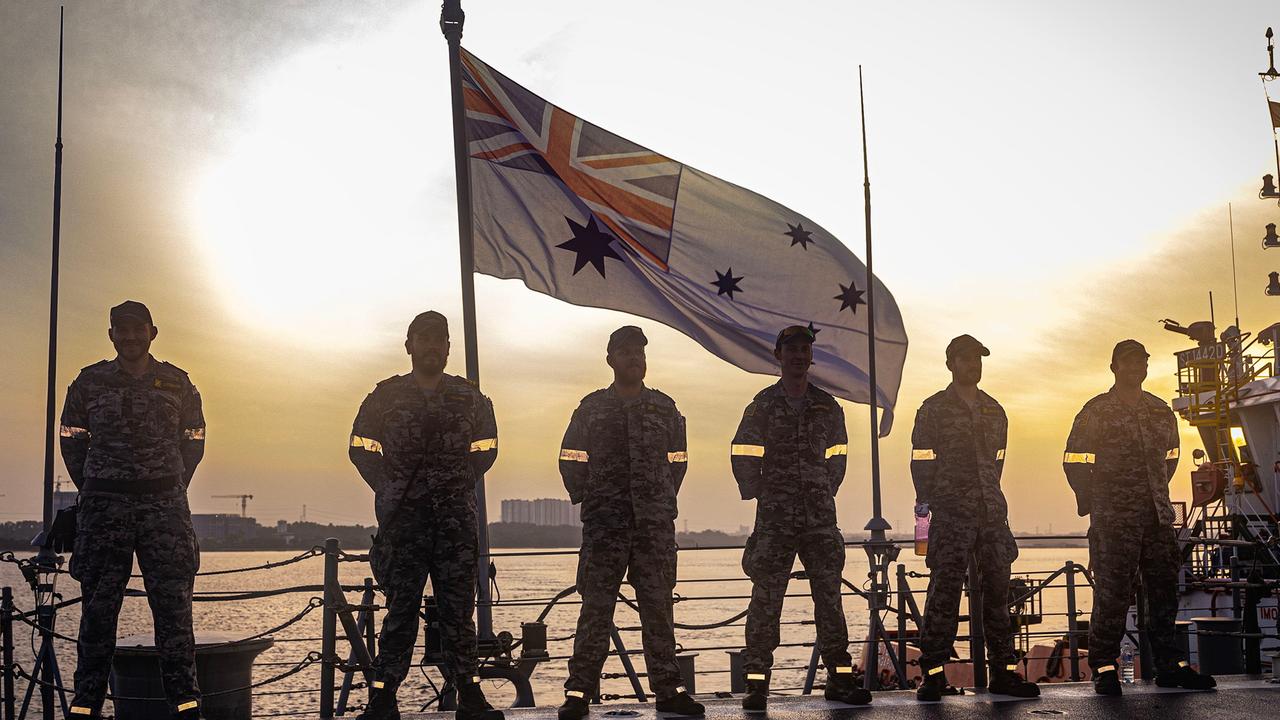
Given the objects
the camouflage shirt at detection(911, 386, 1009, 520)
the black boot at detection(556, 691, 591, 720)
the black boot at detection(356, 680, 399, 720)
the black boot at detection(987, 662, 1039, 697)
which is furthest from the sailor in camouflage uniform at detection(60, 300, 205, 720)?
the black boot at detection(987, 662, 1039, 697)

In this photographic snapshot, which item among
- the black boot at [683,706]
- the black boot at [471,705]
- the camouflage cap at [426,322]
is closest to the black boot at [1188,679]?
the black boot at [683,706]

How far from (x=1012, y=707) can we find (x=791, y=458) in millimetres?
2015

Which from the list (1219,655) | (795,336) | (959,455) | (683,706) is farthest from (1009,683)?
(1219,655)

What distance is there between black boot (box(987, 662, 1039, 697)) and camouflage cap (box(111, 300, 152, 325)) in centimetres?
559

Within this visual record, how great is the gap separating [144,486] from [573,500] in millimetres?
2276

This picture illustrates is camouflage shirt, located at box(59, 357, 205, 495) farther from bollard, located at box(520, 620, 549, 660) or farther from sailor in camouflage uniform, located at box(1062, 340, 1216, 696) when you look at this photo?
sailor in camouflage uniform, located at box(1062, 340, 1216, 696)

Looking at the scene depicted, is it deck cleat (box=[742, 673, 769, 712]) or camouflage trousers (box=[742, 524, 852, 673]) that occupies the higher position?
camouflage trousers (box=[742, 524, 852, 673])

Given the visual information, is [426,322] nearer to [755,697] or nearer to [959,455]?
[755,697]

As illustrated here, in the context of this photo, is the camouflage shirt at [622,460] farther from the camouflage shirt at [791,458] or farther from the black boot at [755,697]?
the black boot at [755,697]

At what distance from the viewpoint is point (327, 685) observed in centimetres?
633

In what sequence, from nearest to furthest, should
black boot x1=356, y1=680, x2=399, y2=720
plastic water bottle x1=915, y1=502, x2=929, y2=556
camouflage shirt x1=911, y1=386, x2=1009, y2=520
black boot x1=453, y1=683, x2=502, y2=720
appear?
black boot x1=356, y1=680, x2=399, y2=720
black boot x1=453, y1=683, x2=502, y2=720
camouflage shirt x1=911, y1=386, x2=1009, y2=520
plastic water bottle x1=915, y1=502, x2=929, y2=556

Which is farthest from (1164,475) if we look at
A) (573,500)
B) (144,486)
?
(144,486)

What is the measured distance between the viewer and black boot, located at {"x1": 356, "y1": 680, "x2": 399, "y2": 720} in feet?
18.1

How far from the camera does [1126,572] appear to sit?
686 centimetres
